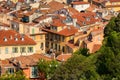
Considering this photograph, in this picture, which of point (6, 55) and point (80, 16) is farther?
point (80, 16)

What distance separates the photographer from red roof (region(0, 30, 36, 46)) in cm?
6512

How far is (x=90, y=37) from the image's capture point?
67.9m

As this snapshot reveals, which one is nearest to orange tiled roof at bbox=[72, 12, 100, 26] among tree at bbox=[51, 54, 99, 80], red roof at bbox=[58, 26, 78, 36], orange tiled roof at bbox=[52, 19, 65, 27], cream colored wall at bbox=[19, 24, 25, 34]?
orange tiled roof at bbox=[52, 19, 65, 27]

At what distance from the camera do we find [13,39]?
216 feet

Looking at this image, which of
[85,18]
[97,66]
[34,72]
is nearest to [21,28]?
[85,18]

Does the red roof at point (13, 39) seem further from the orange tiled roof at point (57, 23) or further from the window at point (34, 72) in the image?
the window at point (34, 72)

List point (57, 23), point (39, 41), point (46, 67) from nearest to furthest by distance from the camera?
point (46, 67) < point (39, 41) < point (57, 23)

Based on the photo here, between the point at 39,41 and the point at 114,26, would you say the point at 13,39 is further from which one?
the point at 114,26

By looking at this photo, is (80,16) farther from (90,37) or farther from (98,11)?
(90,37)

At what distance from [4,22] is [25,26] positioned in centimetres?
704

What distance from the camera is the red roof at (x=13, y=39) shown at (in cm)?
6512

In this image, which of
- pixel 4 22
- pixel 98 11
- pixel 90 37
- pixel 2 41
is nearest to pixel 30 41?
pixel 2 41

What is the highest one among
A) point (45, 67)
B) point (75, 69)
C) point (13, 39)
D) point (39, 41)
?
point (75, 69)

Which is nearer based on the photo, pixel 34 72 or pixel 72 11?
pixel 34 72
